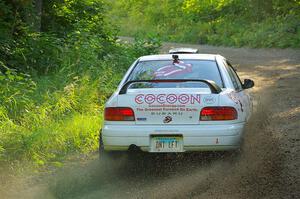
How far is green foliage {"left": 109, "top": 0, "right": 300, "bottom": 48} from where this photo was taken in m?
28.4

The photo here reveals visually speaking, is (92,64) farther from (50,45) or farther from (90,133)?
(90,133)

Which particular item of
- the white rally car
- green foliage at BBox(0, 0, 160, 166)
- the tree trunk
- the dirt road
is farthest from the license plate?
the tree trunk

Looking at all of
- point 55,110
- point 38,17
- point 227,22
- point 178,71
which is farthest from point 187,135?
point 227,22

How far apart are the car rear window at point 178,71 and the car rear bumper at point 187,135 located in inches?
36.0

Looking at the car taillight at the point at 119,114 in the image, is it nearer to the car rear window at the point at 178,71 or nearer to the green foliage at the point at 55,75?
the car rear window at the point at 178,71

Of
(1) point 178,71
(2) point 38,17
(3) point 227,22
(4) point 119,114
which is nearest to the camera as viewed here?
(4) point 119,114

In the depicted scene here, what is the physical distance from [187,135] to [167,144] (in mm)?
257

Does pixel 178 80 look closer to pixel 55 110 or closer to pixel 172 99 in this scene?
pixel 172 99

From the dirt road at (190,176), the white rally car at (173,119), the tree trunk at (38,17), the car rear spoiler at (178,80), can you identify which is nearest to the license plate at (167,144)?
the white rally car at (173,119)

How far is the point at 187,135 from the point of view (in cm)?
592

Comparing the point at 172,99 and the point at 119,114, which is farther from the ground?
the point at 172,99

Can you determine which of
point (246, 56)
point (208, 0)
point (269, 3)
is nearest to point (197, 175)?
point (246, 56)

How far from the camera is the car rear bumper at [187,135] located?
591 centimetres

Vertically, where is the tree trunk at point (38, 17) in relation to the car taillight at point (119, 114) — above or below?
above
